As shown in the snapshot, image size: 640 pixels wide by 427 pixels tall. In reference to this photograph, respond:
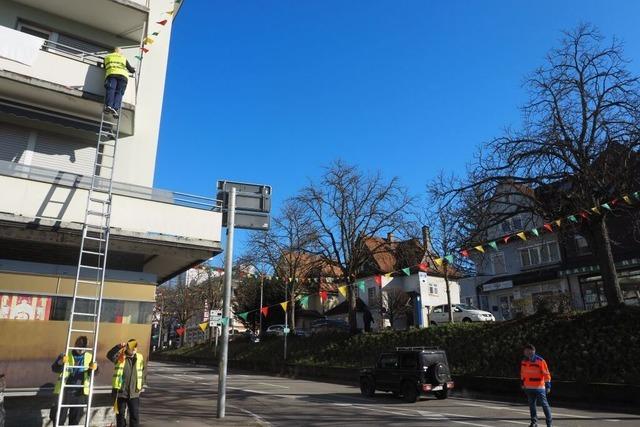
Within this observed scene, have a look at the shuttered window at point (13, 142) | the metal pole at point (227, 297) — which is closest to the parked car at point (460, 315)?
the metal pole at point (227, 297)

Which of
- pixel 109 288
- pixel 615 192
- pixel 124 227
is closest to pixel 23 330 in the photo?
pixel 109 288

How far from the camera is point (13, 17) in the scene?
12.2 m

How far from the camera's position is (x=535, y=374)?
33.8 ft

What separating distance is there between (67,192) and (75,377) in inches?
150

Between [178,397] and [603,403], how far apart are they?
14.5 m

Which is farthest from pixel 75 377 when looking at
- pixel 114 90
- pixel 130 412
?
pixel 114 90

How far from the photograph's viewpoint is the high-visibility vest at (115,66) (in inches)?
431

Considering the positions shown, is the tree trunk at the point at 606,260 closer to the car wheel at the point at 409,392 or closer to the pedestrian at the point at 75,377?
the car wheel at the point at 409,392

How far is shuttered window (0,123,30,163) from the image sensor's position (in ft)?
36.9

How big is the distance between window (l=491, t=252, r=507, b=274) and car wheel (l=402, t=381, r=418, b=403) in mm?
27100

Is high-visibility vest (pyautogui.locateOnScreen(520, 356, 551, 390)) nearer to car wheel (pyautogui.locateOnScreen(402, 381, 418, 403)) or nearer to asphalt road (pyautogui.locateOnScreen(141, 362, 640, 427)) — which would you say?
asphalt road (pyautogui.locateOnScreen(141, 362, 640, 427))

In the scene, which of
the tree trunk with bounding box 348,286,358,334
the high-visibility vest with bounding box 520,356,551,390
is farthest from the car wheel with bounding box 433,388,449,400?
the tree trunk with bounding box 348,286,358,334

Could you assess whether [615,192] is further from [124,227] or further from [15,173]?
[15,173]

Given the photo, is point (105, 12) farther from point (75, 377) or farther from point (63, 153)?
point (75, 377)
